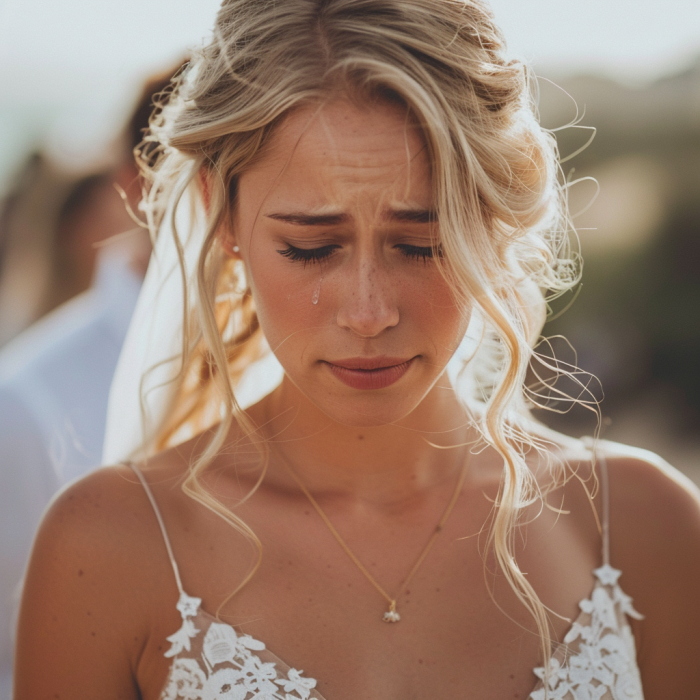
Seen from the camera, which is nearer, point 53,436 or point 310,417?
point 310,417

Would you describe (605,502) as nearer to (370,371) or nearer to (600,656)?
(600,656)

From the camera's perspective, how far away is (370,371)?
1705mm

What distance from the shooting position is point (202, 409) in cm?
229

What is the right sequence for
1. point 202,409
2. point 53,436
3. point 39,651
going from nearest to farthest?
1. point 39,651
2. point 202,409
3. point 53,436

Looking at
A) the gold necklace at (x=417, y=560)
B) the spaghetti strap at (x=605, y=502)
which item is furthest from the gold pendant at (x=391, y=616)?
the spaghetti strap at (x=605, y=502)

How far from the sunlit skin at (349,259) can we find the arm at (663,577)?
69cm

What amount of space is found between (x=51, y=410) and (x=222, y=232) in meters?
1.38

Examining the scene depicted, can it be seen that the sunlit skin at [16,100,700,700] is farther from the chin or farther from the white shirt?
the white shirt

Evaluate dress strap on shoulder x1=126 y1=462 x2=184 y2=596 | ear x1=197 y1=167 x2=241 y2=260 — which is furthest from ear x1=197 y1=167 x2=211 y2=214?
dress strap on shoulder x1=126 y1=462 x2=184 y2=596

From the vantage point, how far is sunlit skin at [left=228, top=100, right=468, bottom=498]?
1622 mm

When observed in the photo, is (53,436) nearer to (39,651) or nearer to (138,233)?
(138,233)

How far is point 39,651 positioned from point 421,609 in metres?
0.83

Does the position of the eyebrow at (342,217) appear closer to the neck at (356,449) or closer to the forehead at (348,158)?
the forehead at (348,158)

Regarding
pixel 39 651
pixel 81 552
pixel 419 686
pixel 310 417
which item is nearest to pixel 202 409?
pixel 310 417
